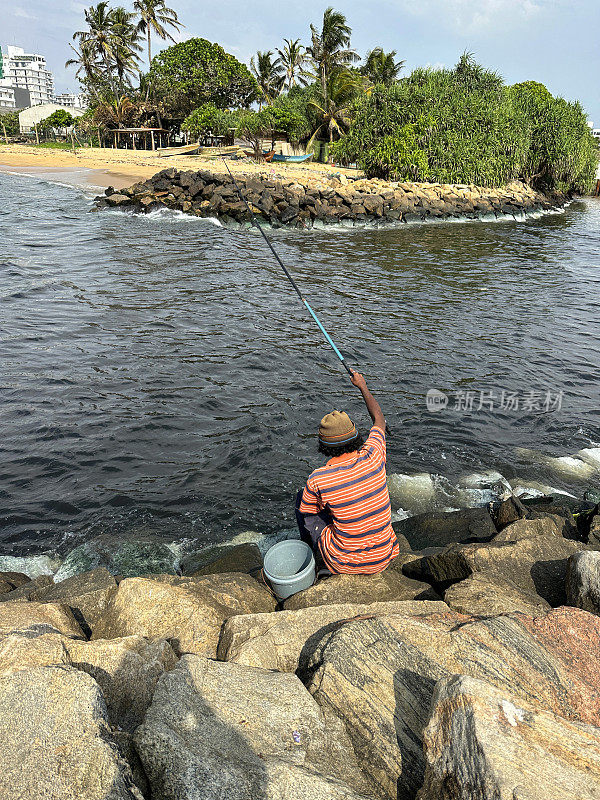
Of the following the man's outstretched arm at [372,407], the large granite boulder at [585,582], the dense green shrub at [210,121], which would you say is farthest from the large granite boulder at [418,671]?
the dense green shrub at [210,121]

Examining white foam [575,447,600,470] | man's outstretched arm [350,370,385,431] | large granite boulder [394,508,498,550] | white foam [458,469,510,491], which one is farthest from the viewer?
white foam [575,447,600,470]

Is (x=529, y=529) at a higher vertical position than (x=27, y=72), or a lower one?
lower

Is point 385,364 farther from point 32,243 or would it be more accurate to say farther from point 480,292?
point 32,243

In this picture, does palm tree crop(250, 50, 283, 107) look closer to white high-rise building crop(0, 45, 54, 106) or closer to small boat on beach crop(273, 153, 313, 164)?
small boat on beach crop(273, 153, 313, 164)

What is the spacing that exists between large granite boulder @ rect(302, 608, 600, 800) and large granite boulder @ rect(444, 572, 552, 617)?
35 centimetres

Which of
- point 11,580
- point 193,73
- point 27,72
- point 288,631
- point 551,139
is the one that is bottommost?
point 11,580

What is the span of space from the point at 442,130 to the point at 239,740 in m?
35.0

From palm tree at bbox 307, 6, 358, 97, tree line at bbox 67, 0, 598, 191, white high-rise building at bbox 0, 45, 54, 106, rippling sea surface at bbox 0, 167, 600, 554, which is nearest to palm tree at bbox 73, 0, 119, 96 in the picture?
tree line at bbox 67, 0, 598, 191

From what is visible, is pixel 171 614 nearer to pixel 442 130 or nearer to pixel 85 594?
pixel 85 594

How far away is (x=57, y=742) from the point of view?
6.83 feet

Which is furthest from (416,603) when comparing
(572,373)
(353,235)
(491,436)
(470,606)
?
(353,235)

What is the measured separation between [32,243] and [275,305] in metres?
10.5

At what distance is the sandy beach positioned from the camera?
30328 millimetres

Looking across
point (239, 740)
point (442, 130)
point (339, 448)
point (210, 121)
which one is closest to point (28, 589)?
point (339, 448)
